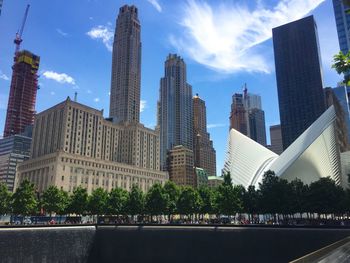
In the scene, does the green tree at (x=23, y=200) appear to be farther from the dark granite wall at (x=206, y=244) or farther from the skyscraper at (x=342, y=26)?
the skyscraper at (x=342, y=26)

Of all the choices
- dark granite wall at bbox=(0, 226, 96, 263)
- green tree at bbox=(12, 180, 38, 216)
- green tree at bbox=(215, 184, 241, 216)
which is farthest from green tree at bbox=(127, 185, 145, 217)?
dark granite wall at bbox=(0, 226, 96, 263)

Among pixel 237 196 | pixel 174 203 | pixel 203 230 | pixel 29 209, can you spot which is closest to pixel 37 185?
pixel 29 209

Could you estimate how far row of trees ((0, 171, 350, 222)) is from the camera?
57875 mm

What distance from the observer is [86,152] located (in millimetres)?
138625

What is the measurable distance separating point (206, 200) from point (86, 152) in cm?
7468

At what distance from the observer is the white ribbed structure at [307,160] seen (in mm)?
Answer: 75750

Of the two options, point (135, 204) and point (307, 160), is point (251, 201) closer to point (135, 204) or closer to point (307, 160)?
point (307, 160)

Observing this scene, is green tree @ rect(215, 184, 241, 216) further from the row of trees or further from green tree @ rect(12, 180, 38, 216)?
green tree @ rect(12, 180, 38, 216)

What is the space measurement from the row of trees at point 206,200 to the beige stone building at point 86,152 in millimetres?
37965

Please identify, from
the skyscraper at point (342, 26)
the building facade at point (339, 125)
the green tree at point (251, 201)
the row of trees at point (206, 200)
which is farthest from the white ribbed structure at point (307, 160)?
A: the skyscraper at point (342, 26)

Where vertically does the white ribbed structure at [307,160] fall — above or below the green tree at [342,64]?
above

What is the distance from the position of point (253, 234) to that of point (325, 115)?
5021 cm

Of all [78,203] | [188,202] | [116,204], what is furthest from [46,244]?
[188,202]

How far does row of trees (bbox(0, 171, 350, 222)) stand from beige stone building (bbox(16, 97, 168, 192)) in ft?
125
